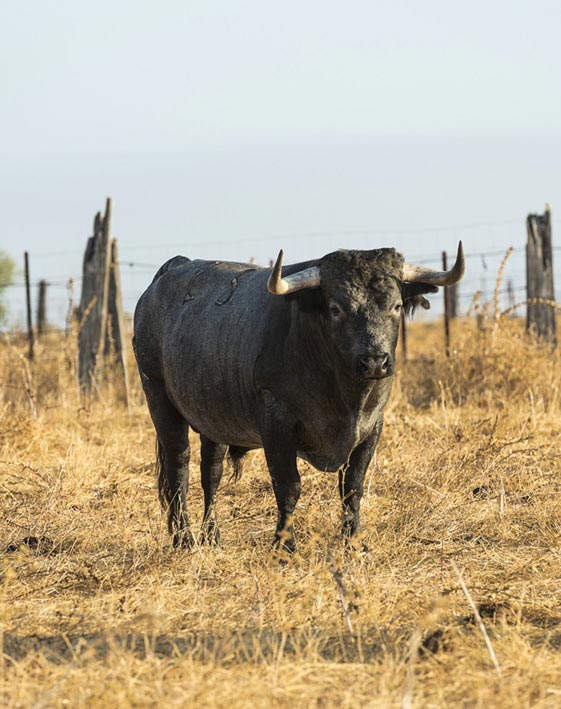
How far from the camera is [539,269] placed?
1462 centimetres

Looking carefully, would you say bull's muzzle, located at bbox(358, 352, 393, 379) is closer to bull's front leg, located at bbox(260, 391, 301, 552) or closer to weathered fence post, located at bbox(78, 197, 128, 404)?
bull's front leg, located at bbox(260, 391, 301, 552)

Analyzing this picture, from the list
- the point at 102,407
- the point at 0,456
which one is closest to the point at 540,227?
the point at 102,407

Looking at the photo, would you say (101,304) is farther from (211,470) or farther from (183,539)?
(183,539)

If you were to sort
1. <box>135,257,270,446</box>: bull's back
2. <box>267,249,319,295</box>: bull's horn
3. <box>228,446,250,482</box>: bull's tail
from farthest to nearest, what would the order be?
<box>228,446,250,482</box>: bull's tail → <box>135,257,270,446</box>: bull's back → <box>267,249,319,295</box>: bull's horn

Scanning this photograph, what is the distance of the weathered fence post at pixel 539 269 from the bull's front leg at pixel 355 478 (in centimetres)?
838

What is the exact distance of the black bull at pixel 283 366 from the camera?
229 inches

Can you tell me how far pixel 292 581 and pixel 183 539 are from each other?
1468mm

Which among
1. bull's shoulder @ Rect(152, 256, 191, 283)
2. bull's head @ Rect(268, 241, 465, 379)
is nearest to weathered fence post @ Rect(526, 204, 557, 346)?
bull's shoulder @ Rect(152, 256, 191, 283)

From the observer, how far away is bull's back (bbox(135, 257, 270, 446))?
657 centimetres

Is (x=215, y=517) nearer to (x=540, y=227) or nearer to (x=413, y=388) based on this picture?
(x=413, y=388)

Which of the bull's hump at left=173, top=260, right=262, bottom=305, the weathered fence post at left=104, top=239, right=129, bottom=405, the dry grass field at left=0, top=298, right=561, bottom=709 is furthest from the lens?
the weathered fence post at left=104, top=239, right=129, bottom=405

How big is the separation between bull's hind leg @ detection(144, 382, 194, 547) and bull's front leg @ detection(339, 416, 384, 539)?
1238mm

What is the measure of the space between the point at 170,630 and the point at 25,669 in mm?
794

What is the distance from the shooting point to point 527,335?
42.4 feet
